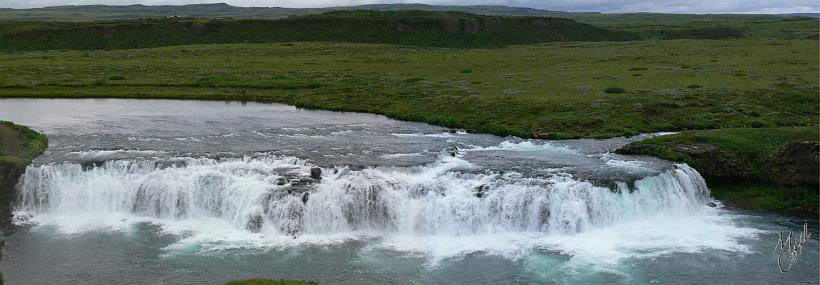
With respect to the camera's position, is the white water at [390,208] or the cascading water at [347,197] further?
the cascading water at [347,197]

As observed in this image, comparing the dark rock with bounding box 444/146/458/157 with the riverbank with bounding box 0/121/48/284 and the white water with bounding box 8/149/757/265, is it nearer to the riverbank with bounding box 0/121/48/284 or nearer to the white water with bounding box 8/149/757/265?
the white water with bounding box 8/149/757/265

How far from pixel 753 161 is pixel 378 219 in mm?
Answer: 24620

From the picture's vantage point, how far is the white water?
3634 cm

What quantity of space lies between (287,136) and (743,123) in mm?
35935

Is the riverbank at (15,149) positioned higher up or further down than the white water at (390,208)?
higher up

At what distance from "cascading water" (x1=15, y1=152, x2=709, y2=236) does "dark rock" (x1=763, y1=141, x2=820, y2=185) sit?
4750 millimetres

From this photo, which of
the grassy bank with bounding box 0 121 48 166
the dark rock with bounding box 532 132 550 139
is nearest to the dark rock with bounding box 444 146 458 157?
the dark rock with bounding box 532 132 550 139

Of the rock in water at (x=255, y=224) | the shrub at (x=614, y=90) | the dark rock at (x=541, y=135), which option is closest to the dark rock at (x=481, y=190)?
the rock in water at (x=255, y=224)

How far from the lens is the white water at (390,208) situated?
1431 inches

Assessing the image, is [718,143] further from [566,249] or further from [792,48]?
[792,48]

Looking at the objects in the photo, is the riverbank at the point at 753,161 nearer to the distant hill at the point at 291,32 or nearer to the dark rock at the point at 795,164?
the dark rock at the point at 795,164

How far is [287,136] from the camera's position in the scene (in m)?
55.3

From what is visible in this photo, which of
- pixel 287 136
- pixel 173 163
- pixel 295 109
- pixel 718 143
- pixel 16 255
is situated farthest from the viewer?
pixel 295 109

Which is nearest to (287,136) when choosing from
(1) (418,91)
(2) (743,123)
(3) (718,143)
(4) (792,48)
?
(1) (418,91)
